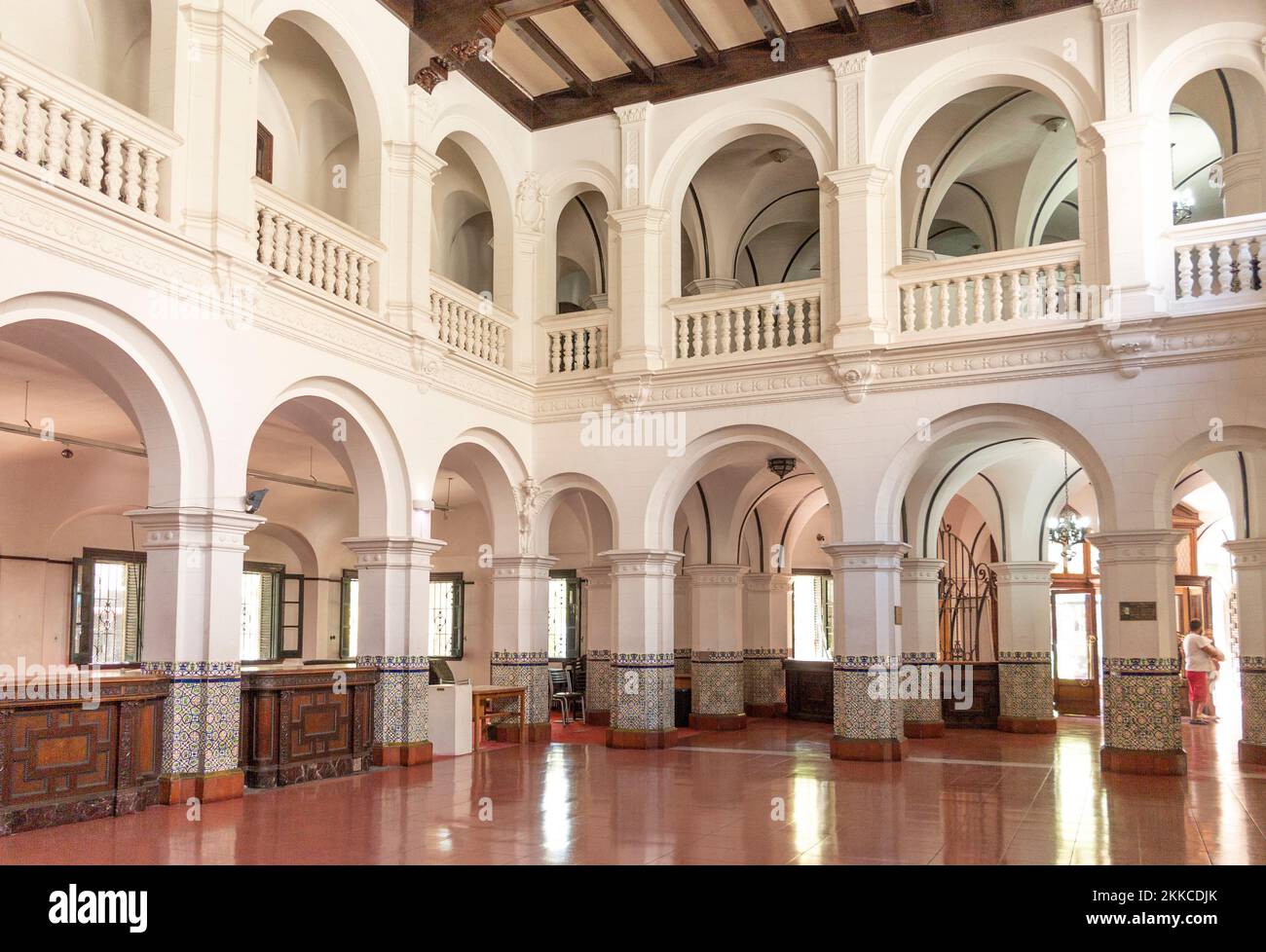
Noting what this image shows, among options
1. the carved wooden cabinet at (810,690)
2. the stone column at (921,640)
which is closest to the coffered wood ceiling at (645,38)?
the stone column at (921,640)

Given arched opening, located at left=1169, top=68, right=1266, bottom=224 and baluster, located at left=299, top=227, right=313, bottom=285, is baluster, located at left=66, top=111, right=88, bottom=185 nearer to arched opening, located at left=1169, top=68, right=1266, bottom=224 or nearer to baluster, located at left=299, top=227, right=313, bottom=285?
baluster, located at left=299, top=227, right=313, bottom=285

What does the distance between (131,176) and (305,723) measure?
5.30 metres

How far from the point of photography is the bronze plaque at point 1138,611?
1206cm

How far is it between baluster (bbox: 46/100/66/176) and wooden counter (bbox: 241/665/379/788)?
4.84 meters

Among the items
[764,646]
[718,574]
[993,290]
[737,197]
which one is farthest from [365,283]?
[764,646]

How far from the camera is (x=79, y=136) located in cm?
904

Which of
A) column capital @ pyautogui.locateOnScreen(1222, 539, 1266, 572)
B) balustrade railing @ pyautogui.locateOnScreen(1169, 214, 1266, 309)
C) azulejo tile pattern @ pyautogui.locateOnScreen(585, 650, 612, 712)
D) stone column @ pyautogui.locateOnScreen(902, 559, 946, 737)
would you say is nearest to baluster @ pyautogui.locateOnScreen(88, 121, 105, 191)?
balustrade railing @ pyautogui.locateOnScreen(1169, 214, 1266, 309)

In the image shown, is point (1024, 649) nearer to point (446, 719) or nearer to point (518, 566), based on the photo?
point (518, 566)

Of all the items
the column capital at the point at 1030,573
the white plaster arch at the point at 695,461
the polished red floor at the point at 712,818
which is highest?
the white plaster arch at the point at 695,461

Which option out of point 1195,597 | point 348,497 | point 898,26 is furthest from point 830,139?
point 1195,597

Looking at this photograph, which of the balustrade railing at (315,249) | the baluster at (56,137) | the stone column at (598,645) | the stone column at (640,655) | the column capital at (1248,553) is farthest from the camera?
the stone column at (598,645)

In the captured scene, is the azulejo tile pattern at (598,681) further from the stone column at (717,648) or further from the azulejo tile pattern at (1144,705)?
the azulejo tile pattern at (1144,705)

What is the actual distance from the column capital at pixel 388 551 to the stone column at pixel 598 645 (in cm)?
524
